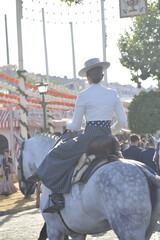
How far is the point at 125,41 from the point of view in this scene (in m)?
46.0

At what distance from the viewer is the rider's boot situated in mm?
7125

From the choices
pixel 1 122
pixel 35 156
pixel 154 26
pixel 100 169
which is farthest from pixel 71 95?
pixel 100 169

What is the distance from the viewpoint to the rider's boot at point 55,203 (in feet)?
23.4

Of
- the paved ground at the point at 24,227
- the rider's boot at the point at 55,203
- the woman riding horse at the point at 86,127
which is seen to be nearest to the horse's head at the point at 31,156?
the woman riding horse at the point at 86,127

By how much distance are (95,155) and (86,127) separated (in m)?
0.51

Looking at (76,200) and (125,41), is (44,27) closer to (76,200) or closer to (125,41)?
(125,41)

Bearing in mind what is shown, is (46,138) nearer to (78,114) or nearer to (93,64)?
(78,114)

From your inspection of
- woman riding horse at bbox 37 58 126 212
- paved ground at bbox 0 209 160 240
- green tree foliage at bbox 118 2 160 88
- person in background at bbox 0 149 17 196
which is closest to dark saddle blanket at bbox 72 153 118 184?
woman riding horse at bbox 37 58 126 212

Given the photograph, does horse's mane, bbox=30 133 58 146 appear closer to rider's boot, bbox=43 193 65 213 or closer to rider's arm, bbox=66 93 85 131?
rider's arm, bbox=66 93 85 131

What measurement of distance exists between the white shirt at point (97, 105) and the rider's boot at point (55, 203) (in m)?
0.85

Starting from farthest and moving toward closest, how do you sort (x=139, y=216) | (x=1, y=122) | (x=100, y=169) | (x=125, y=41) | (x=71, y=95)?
(x=125, y=41) < (x=1, y=122) < (x=71, y=95) < (x=100, y=169) < (x=139, y=216)

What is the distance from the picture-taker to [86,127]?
726cm

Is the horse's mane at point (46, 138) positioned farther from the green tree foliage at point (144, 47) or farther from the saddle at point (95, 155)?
the green tree foliage at point (144, 47)

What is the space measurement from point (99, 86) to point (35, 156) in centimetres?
181
